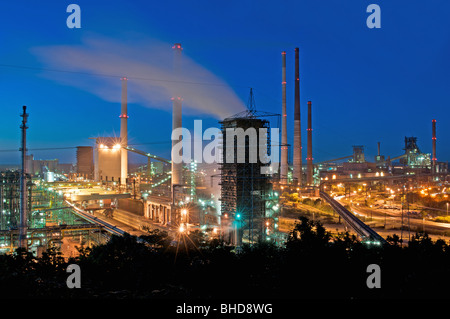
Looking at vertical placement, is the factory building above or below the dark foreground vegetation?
above

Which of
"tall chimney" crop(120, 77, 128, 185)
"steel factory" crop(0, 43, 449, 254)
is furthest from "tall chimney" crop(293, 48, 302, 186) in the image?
"tall chimney" crop(120, 77, 128, 185)

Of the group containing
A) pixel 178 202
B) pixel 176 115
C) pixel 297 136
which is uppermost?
pixel 176 115

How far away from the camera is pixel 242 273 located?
7914mm

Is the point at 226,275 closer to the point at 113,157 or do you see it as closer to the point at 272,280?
the point at 272,280

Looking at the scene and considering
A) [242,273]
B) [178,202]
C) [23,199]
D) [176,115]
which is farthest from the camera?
[176,115]

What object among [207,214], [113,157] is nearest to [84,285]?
[207,214]

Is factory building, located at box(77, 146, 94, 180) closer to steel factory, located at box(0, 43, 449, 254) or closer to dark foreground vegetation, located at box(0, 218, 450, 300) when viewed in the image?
steel factory, located at box(0, 43, 449, 254)

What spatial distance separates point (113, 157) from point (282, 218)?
2585 cm

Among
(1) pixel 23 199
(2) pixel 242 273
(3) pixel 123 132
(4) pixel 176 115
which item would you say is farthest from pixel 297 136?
(2) pixel 242 273

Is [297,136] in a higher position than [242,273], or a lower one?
higher

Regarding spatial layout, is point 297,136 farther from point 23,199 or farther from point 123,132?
point 23,199

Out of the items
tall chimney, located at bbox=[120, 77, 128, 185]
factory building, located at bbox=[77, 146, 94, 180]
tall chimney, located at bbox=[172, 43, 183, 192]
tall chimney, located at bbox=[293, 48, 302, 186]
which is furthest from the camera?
factory building, located at bbox=[77, 146, 94, 180]

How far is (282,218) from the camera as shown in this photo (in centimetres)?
3222

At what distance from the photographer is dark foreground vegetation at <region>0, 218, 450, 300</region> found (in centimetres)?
675
